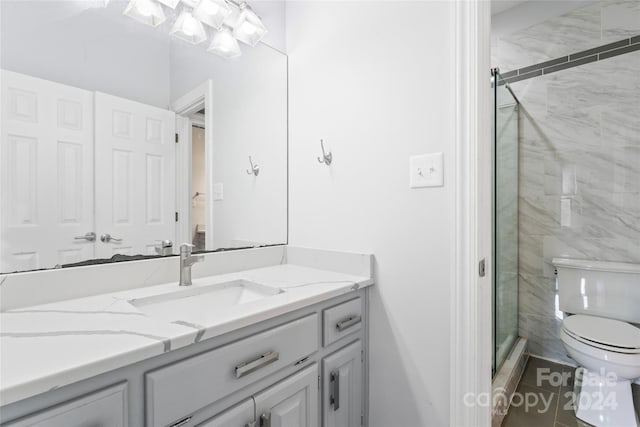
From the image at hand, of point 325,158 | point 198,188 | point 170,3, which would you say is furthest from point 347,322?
point 170,3

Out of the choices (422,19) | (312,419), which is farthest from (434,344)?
(422,19)

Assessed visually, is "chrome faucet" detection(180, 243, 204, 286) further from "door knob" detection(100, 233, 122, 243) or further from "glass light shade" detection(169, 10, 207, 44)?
"glass light shade" detection(169, 10, 207, 44)

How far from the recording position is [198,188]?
1337 millimetres

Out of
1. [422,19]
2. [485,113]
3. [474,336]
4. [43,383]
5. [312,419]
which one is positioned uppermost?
[422,19]

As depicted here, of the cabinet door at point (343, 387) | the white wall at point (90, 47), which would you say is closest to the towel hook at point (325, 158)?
the white wall at point (90, 47)

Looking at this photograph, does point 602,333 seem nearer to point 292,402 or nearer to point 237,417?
point 292,402

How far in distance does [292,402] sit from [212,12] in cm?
150

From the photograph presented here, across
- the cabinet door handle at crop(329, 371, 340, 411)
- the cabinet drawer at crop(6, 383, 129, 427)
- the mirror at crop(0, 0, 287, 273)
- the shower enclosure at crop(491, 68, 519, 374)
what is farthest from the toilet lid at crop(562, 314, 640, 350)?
the cabinet drawer at crop(6, 383, 129, 427)

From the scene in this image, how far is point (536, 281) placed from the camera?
2.22 m

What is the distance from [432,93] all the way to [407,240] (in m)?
0.54

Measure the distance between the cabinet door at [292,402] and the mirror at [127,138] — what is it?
66 cm

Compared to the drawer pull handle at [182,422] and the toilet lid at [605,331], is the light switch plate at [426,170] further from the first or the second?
the toilet lid at [605,331]

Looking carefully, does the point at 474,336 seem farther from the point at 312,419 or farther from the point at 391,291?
the point at 312,419

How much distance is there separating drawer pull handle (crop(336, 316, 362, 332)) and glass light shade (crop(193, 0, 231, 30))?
52.2 inches
